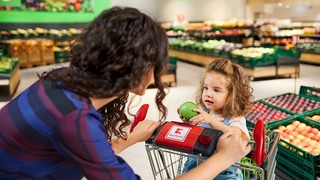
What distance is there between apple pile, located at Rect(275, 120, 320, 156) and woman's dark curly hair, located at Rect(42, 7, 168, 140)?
2246 mm

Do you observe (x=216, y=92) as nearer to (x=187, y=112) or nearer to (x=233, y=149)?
(x=187, y=112)

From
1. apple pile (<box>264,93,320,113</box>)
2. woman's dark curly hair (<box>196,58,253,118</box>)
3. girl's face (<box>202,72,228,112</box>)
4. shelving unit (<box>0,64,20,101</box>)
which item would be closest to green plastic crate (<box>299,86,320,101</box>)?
apple pile (<box>264,93,320,113</box>)

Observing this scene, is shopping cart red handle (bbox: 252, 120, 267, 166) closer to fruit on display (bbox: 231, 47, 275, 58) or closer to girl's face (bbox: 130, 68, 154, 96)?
girl's face (bbox: 130, 68, 154, 96)

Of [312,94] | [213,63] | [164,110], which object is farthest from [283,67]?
[164,110]

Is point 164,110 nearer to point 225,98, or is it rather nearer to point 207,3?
point 225,98

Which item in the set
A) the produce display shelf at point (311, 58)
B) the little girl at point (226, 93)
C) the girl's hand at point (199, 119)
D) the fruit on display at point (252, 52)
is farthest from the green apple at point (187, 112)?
the produce display shelf at point (311, 58)

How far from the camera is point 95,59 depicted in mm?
1019

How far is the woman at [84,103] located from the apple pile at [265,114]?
2733 millimetres

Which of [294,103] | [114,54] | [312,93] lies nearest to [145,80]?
[114,54]

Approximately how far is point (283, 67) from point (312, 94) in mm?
4192

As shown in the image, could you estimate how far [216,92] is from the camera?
2.11 metres

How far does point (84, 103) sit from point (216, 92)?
4.04 ft

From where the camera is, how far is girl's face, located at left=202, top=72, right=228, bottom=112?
82.6 inches

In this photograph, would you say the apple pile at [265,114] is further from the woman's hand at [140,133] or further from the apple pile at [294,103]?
the woman's hand at [140,133]
